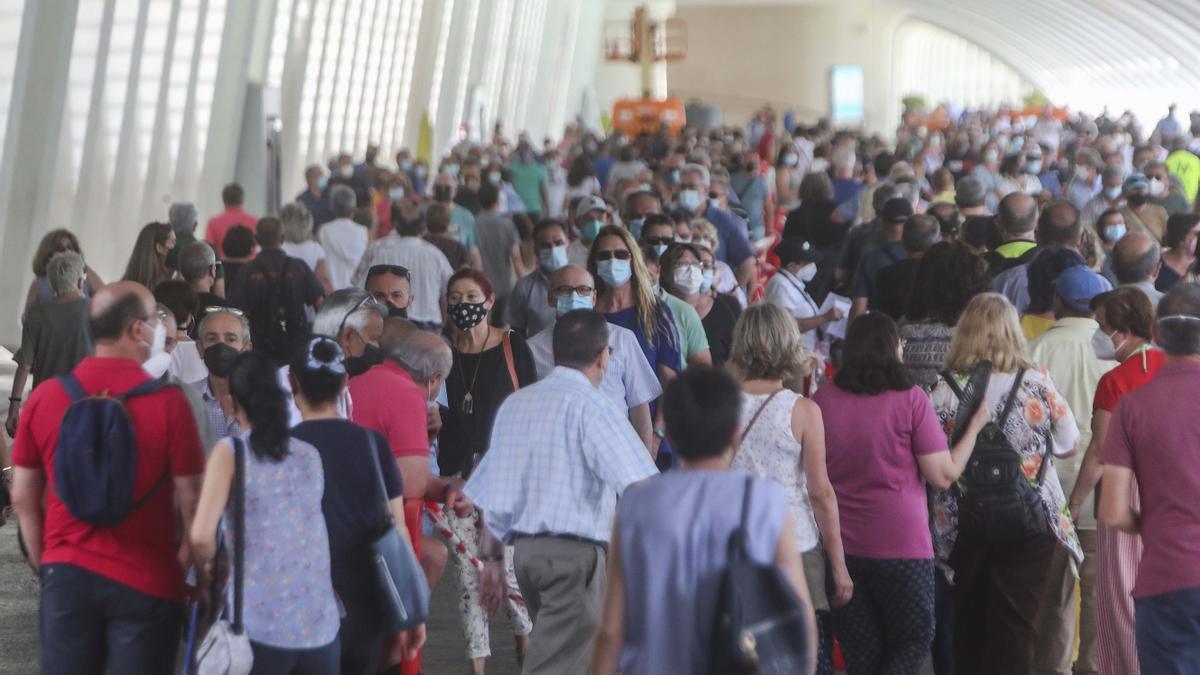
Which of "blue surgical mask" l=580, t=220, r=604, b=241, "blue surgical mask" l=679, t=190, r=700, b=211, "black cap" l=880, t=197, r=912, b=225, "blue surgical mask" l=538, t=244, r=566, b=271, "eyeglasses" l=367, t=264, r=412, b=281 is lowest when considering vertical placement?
"eyeglasses" l=367, t=264, r=412, b=281

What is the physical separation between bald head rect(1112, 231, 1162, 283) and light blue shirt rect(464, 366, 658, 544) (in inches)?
138

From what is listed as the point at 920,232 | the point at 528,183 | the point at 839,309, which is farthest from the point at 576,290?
the point at 528,183

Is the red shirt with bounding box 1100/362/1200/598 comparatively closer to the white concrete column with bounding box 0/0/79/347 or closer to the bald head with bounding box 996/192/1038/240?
the bald head with bounding box 996/192/1038/240

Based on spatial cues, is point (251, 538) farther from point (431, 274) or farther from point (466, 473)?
point (431, 274)

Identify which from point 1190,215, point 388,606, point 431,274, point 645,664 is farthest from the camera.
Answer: point 431,274

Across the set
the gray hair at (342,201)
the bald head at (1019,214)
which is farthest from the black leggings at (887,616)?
the gray hair at (342,201)

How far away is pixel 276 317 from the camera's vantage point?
35.8 ft

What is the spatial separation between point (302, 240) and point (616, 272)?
212 inches

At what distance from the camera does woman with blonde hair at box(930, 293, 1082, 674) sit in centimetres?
648

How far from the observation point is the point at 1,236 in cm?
1436

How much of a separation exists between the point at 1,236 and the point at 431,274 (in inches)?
176

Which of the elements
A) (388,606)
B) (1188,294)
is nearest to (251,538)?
(388,606)

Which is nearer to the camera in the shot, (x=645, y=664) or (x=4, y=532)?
(x=645, y=664)

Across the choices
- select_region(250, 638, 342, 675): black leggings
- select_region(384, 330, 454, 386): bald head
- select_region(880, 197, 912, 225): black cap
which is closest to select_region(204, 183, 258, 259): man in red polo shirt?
select_region(880, 197, 912, 225): black cap
